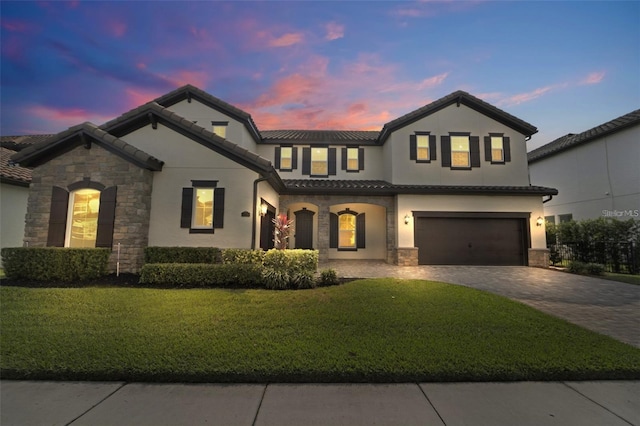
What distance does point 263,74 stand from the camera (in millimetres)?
12891

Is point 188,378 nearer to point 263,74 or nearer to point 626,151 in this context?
point 263,74

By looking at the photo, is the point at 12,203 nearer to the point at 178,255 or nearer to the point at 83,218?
the point at 83,218

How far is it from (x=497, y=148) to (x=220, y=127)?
1531cm

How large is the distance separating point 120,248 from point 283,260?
5.60m

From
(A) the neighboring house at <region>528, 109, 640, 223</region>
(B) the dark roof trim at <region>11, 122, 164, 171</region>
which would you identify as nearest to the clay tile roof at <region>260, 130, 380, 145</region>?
(B) the dark roof trim at <region>11, 122, 164, 171</region>

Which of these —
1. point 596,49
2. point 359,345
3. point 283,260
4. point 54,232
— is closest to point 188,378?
point 359,345

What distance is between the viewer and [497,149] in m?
15.2

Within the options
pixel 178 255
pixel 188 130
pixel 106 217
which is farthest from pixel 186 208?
pixel 188 130

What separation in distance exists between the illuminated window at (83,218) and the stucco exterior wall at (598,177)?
24.5 m

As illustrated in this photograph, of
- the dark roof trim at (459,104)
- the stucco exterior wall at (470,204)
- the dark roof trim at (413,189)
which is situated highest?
the dark roof trim at (459,104)

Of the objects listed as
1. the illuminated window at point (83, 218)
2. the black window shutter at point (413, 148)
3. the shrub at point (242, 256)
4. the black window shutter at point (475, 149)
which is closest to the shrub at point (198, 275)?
the shrub at point (242, 256)

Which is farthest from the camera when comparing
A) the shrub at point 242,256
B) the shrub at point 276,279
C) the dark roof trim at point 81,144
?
the dark roof trim at point 81,144

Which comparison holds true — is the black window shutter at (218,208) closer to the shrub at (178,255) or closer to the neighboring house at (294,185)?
the neighboring house at (294,185)

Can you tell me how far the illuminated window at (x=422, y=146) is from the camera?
49.5 ft
